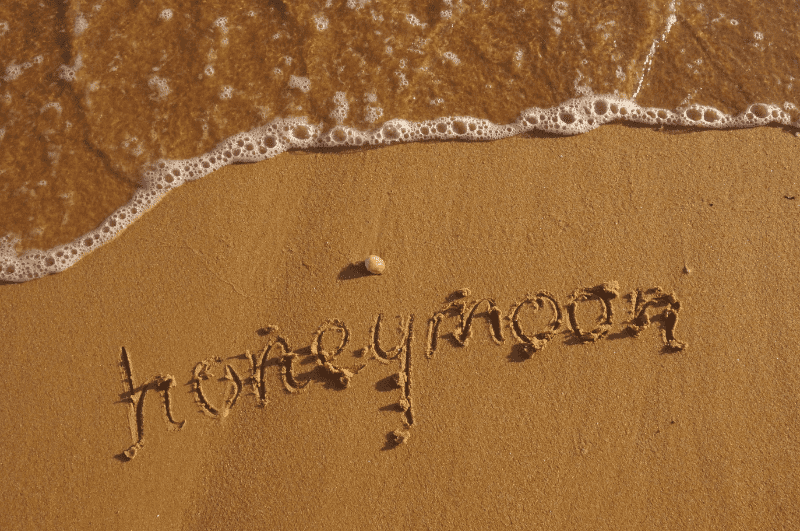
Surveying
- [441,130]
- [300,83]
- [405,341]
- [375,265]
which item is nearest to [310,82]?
[300,83]

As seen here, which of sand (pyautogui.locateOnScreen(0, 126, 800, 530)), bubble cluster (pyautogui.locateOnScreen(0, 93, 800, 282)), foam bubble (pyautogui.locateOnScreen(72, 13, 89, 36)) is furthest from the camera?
foam bubble (pyautogui.locateOnScreen(72, 13, 89, 36))

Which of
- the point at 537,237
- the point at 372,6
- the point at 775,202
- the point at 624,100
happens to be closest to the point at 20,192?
the point at 372,6

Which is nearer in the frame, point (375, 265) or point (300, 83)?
point (375, 265)

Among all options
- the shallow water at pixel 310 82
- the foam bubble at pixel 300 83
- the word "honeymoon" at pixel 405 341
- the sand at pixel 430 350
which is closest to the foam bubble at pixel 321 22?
the shallow water at pixel 310 82

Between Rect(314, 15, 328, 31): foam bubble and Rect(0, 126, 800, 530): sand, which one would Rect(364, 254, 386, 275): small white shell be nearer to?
Rect(0, 126, 800, 530): sand

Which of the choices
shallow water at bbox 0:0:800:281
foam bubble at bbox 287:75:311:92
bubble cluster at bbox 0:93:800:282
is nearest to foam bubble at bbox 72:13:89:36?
shallow water at bbox 0:0:800:281

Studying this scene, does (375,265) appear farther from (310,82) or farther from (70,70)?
(70,70)

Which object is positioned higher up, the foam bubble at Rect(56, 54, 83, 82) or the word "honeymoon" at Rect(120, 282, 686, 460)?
the foam bubble at Rect(56, 54, 83, 82)
